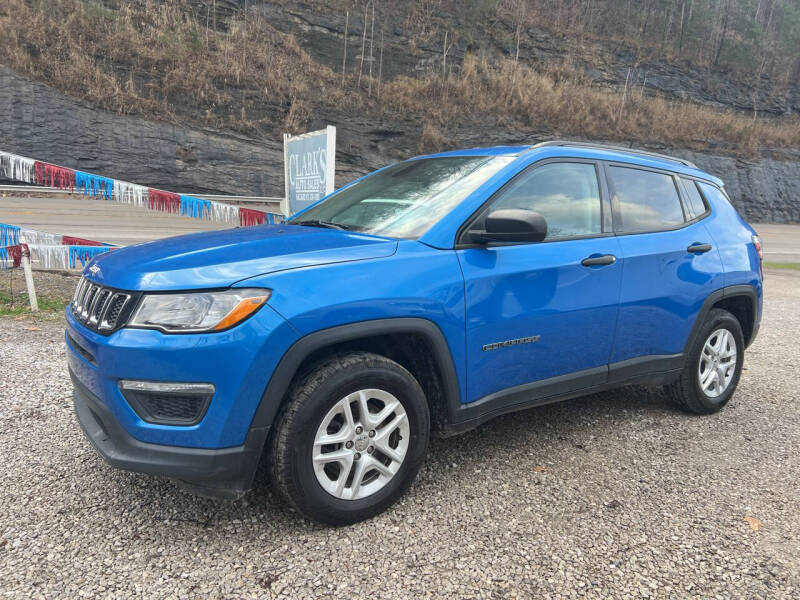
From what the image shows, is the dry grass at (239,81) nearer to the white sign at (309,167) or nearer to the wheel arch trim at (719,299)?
the white sign at (309,167)

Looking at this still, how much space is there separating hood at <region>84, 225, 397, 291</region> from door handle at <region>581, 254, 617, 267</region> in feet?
3.83

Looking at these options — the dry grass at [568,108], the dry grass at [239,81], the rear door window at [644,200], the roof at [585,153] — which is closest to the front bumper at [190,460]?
the roof at [585,153]

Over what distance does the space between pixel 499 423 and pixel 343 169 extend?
2075 centimetres

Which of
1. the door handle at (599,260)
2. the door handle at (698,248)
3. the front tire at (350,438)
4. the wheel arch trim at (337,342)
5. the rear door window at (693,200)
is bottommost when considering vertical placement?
the front tire at (350,438)

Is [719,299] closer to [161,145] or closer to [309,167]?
[309,167]

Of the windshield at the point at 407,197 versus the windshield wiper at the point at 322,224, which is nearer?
the windshield at the point at 407,197

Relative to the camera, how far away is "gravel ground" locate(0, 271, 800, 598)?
85.3 inches

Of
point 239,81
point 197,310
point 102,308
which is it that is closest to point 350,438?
point 197,310

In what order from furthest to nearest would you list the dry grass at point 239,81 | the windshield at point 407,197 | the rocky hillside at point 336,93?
the dry grass at point 239,81, the rocky hillside at point 336,93, the windshield at point 407,197

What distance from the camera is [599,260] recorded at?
3172mm

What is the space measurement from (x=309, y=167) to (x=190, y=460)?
5.25 meters

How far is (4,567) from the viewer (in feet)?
7.15

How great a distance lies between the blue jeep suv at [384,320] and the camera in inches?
85.8

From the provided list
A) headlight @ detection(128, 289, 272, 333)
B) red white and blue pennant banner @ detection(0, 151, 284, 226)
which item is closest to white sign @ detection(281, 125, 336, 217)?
red white and blue pennant banner @ detection(0, 151, 284, 226)
